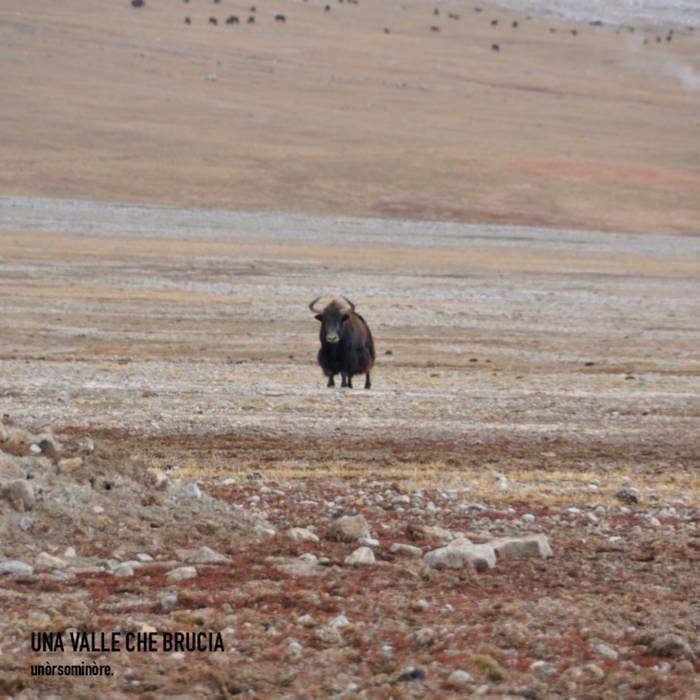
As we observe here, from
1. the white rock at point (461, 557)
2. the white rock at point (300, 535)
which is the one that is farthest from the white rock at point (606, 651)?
the white rock at point (300, 535)

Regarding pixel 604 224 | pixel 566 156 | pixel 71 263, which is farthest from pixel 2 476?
pixel 566 156

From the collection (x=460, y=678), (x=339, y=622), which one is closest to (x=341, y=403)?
(x=339, y=622)

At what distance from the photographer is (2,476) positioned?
26.8 ft

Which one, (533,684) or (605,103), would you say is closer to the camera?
(533,684)

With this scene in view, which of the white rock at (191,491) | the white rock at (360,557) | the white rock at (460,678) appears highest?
the white rock at (460,678)

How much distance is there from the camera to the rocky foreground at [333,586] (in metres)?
5.94

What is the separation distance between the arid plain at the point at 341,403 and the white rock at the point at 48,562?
0.06m

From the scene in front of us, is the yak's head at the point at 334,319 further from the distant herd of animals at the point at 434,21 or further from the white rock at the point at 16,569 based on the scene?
the distant herd of animals at the point at 434,21

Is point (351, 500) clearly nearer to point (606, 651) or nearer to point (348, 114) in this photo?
point (606, 651)

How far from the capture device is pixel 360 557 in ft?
25.0

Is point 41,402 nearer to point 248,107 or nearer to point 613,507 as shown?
point 613,507

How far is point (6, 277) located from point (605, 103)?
62498mm

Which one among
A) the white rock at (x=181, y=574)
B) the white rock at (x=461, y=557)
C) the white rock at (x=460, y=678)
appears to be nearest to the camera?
the white rock at (x=460, y=678)

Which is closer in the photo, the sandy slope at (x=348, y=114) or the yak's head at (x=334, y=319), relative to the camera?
the yak's head at (x=334, y=319)
